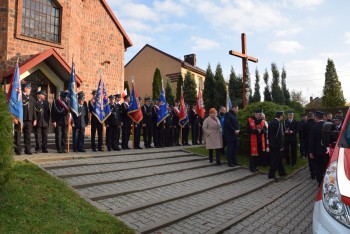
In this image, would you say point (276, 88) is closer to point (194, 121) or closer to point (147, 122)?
point (194, 121)

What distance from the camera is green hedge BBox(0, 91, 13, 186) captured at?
4523 mm

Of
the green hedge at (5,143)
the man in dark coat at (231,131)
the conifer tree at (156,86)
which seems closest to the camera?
the green hedge at (5,143)

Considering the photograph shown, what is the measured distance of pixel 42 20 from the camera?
13.9m

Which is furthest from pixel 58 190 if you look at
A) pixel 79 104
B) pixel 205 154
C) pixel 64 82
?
pixel 64 82

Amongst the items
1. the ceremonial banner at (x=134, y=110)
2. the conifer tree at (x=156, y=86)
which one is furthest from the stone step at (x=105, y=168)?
the conifer tree at (x=156, y=86)

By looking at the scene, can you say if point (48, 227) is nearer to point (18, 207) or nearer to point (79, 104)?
point (18, 207)

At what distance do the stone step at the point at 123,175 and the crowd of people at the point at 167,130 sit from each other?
1569 millimetres

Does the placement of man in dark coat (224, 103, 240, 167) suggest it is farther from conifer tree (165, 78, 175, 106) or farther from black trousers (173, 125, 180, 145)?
conifer tree (165, 78, 175, 106)

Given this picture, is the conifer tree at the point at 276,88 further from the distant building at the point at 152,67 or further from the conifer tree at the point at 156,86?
the conifer tree at the point at 156,86

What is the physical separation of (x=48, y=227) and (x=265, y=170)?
797cm

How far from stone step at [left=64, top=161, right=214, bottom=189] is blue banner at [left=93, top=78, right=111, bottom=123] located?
290cm

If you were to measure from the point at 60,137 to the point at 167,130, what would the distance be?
5.00 m

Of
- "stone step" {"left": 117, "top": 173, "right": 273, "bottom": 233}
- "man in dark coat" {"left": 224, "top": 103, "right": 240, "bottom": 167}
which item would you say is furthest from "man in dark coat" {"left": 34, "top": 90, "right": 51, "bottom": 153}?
"man in dark coat" {"left": 224, "top": 103, "right": 240, "bottom": 167}

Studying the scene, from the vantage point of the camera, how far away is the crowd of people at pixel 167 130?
863cm
